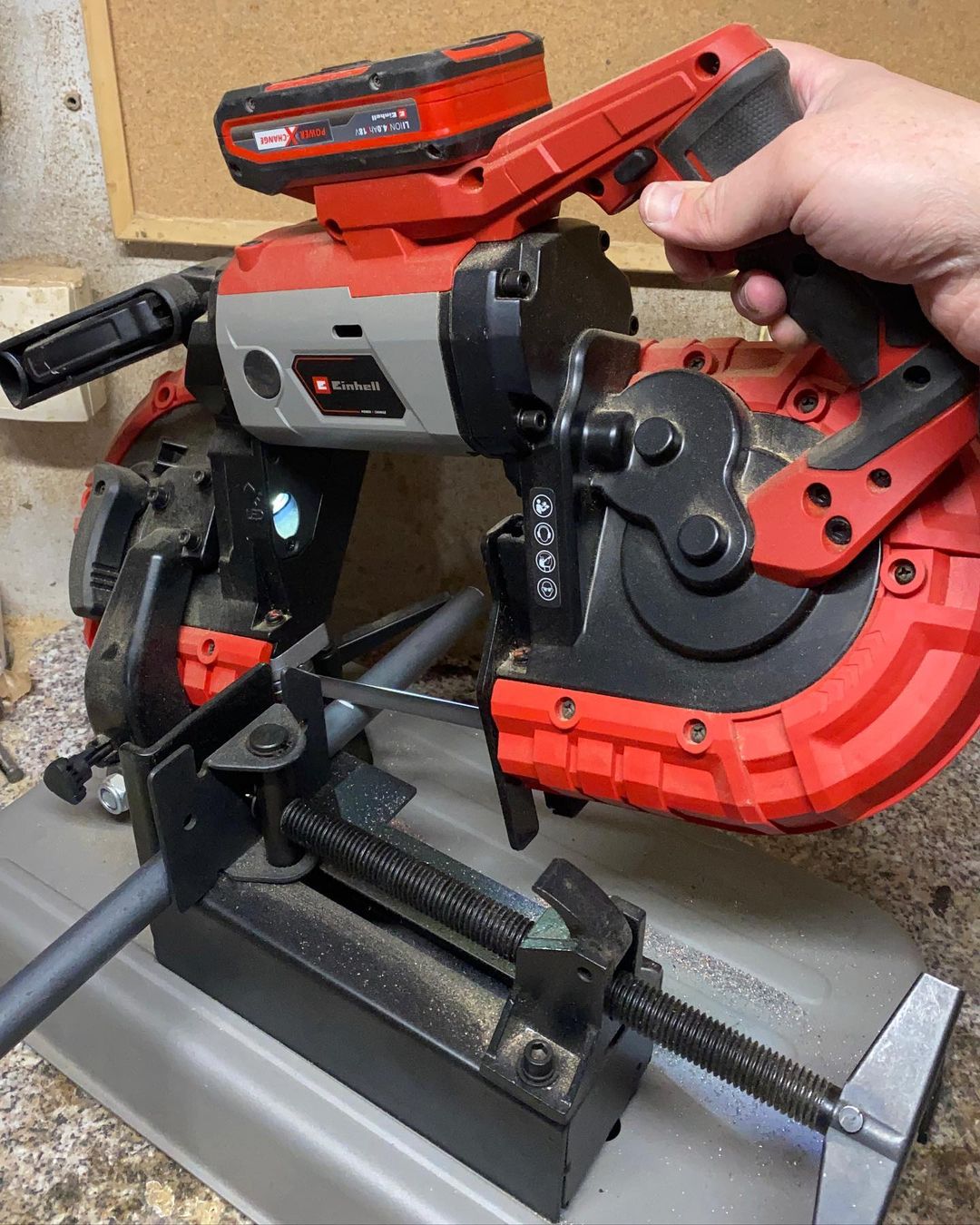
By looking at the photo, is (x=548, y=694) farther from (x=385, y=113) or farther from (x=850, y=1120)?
(x=385, y=113)

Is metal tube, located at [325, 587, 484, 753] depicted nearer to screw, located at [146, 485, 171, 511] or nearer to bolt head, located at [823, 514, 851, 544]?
screw, located at [146, 485, 171, 511]

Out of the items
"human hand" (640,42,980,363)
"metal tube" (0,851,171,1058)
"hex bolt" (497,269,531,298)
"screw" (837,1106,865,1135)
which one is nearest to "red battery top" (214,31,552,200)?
"hex bolt" (497,269,531,298)

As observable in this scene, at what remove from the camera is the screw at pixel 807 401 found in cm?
81

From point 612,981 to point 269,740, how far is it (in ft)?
1.25

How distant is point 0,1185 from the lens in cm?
91

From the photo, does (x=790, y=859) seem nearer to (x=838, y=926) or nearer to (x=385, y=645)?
(x=838, y=926)

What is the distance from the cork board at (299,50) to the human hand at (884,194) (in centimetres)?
42

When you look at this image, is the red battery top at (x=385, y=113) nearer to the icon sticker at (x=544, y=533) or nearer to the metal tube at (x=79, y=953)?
the icon sticker at (x=544, y=533)

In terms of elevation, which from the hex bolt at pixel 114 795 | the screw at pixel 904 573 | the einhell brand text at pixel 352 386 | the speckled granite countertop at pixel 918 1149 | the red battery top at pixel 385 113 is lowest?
the speckled granite countertop at pixel 918 1149

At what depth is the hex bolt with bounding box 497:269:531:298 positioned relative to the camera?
2.63 ft

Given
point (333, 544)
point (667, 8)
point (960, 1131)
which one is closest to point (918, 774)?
point (960, 1131)

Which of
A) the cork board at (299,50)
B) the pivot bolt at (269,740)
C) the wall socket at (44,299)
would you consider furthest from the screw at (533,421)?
the wall socket at (44,299)

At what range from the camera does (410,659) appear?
1.21 m

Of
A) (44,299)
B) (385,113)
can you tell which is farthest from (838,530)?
(44,299)
